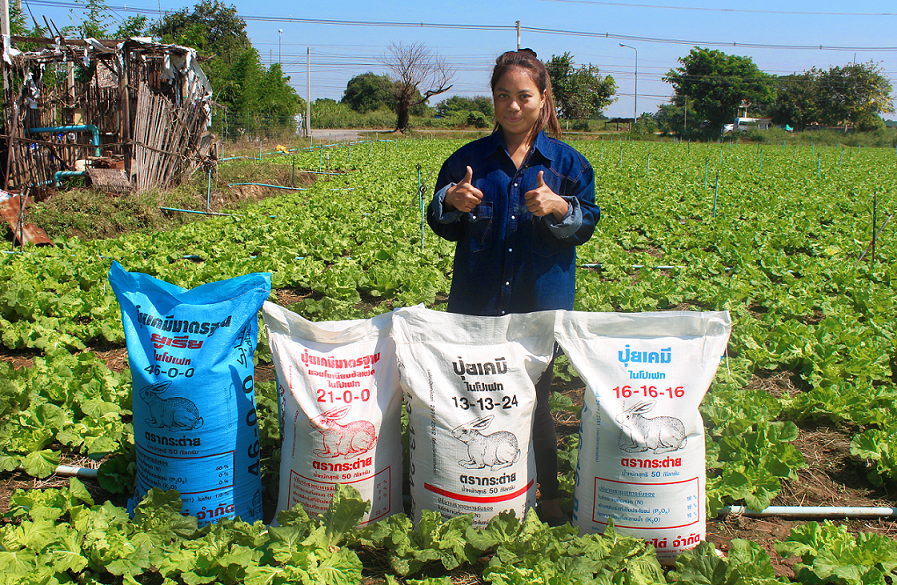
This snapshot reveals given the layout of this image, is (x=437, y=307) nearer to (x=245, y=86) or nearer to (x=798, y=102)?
(x=245, y=86)

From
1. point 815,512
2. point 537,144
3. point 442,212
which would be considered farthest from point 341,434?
point 815,512

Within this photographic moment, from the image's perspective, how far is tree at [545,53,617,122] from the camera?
64.0m

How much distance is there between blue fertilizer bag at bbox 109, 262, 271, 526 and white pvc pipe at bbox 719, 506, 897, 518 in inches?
82.0

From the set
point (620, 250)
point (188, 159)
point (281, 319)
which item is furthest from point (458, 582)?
point (188, 159)

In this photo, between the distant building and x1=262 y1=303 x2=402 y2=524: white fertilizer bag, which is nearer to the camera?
x1=262 y1=303 x2=402 y2=524: white fertilizer bag

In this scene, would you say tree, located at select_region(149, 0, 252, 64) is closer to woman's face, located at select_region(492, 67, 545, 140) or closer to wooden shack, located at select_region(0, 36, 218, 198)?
wooden shack, located at select_region(0, 36, 218, 198)

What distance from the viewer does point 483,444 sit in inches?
87.7

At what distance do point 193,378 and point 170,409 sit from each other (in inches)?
6.1

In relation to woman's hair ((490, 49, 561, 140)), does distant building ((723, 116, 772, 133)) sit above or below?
above

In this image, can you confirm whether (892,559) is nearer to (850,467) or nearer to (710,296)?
(850,467)

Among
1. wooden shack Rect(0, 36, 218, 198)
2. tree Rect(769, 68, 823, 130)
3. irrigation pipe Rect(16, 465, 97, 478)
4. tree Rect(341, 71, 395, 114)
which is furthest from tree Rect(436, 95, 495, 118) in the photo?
irrigation pipe Rect(16, 465, 97, 478)

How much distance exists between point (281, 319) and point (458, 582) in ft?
3.77

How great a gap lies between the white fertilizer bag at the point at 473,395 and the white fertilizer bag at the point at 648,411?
0.17 metres

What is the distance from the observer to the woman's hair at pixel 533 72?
231cm
